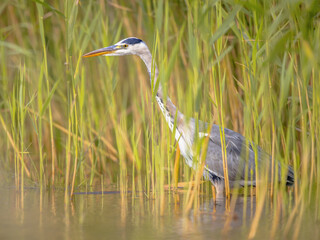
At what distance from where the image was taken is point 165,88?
3.24m

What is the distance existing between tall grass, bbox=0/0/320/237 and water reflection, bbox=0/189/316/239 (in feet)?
0.42

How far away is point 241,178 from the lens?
14.0 feet

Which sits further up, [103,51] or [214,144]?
[103,51]

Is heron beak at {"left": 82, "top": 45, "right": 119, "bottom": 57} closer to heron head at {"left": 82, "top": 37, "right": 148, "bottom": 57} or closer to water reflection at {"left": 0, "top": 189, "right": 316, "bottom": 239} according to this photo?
heron head at {"left": 82, "top": 37, "right": 148, "bottom": 57}

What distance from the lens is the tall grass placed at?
3043mm

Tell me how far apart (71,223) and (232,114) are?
177 cm

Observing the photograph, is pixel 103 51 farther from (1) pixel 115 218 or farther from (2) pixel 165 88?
(1) pixel 115 218

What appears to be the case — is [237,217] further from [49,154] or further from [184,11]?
[49,154]

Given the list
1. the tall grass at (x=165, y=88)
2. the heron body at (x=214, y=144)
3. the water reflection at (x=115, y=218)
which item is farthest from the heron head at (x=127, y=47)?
the water reflection at (x=115, y=218)

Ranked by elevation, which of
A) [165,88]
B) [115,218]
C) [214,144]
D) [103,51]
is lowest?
[115,218]

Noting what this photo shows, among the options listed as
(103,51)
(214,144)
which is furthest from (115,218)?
(103,51)

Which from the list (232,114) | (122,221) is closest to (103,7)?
(232,114)

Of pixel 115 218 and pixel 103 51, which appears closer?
Result: pixel 115 218

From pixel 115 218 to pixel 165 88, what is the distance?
2.43ft
